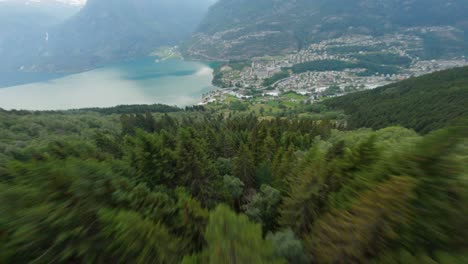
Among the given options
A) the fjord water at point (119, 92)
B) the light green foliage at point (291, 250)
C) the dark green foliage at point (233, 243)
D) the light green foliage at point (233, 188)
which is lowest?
the light green foliage at point (233, 188)

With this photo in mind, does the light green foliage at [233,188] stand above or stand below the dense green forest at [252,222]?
below

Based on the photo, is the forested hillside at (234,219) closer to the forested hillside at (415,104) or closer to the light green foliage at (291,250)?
the light green foliage at (291,250)

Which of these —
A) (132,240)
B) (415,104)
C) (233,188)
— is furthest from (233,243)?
(415,104)

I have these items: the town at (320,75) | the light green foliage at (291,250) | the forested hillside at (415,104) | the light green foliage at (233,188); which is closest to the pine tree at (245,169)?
the light green foliage at (233,188)

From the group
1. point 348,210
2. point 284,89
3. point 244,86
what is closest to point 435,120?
point 348,210

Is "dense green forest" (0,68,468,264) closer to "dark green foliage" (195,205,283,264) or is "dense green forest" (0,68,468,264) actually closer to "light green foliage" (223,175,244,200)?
"dark green foliage" (195,205,283,264)
